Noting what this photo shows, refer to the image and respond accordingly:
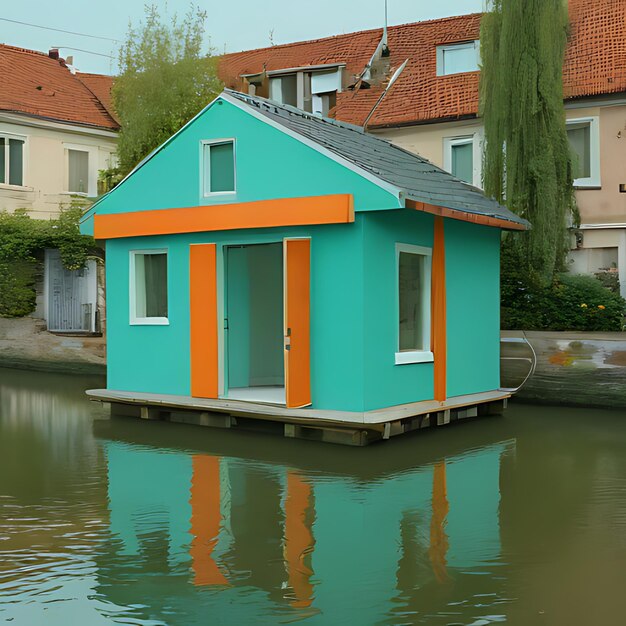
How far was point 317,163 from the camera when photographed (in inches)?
449

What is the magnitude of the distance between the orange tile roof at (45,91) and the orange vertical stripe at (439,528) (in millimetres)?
22127

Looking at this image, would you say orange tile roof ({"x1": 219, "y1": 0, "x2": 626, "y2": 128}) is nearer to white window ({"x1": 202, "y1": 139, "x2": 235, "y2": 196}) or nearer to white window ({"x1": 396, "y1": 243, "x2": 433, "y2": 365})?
white window ({"x1": 396, "y1": 243, "x2": 433, "y2": 365})

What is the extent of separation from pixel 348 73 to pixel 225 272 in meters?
15.8

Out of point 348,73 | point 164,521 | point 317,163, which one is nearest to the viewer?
point 164,521

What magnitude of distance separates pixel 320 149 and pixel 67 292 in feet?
51.3

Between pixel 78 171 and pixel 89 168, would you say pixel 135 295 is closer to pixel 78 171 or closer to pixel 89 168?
pixel 78 171

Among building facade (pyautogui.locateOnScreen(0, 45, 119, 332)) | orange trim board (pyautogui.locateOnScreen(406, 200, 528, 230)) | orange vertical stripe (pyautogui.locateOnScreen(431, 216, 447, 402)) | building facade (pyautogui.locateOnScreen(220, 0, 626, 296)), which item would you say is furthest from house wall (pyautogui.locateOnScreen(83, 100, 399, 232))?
building facade (pyautogui.locateOnScreen(0, 45, 119, 332))

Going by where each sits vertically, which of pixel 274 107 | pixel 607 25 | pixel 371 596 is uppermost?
pixel 607 25

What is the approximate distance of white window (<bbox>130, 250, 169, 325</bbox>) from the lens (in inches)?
527

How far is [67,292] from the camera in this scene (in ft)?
82.7

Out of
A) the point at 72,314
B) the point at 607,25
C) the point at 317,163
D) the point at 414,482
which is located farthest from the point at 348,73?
the point at 414,482

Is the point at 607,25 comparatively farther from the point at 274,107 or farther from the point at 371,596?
the point at 371,596

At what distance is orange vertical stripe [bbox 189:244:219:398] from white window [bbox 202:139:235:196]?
0.82m

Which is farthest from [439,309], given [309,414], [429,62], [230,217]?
[429,62]
